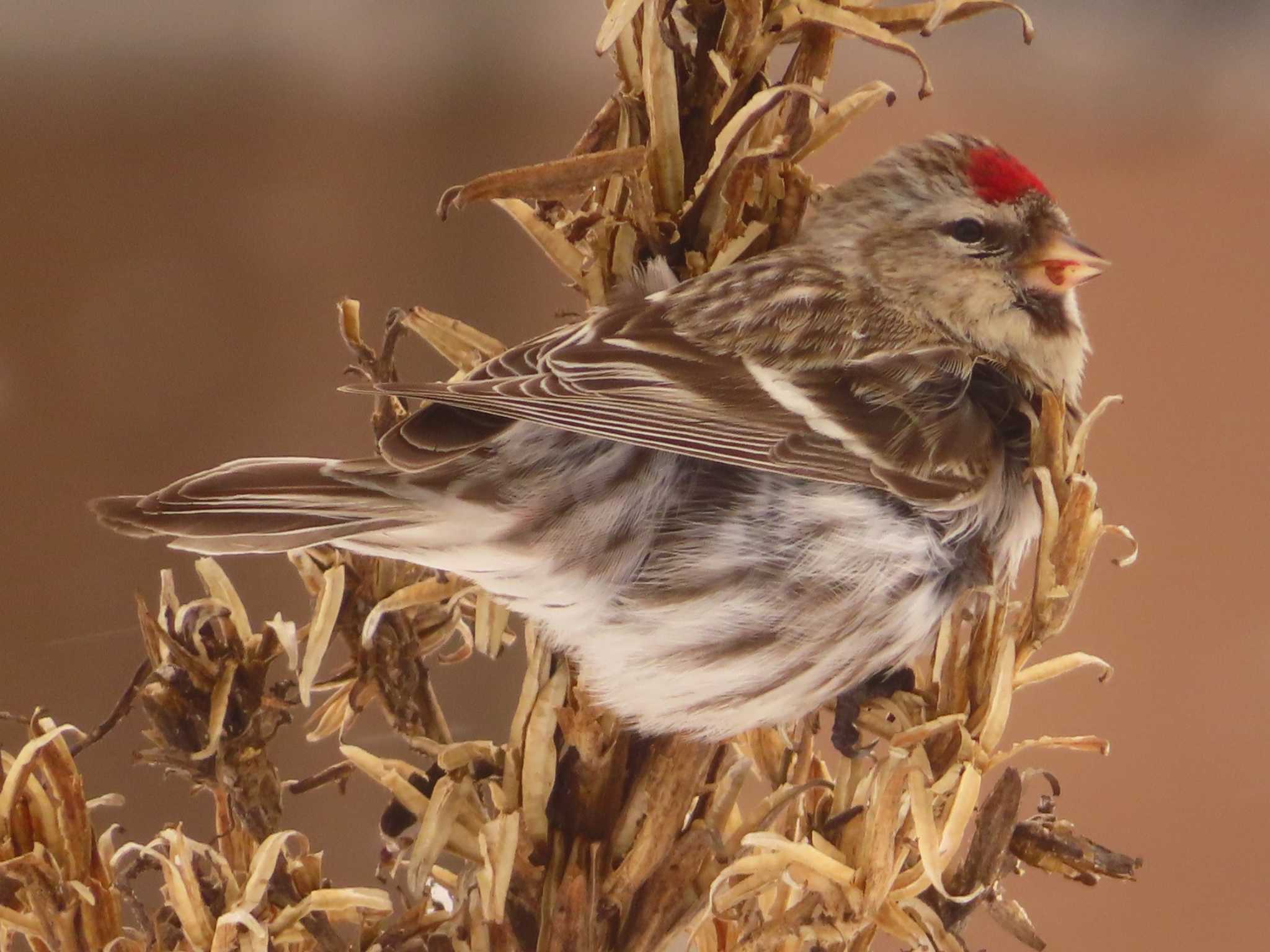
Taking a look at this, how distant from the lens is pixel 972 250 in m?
0.90

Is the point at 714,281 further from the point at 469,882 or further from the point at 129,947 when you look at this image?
the point at 129,947

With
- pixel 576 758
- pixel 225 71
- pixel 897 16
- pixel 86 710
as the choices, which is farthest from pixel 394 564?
pixel 225 71

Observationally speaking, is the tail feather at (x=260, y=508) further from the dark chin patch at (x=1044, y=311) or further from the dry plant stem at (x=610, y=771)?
the dark chin patch at (x=1044, y=311)

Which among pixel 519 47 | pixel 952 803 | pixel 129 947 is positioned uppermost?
pixel 519 47

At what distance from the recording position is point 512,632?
820 millimetres

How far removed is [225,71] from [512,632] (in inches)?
28.0

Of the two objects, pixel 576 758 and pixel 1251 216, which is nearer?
pixel 576 758

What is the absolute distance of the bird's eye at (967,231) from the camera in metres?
0.89

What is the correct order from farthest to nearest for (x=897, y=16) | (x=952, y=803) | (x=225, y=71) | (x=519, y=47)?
(x=519, y=47) < (x=225, y=71) < (x=897, y=16) < (x=952, y=803)

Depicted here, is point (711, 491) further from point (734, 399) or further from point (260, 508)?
point (260, 508)

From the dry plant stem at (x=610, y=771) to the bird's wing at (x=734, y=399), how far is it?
54 millimetres

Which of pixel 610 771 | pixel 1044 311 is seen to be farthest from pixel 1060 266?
pixel 610 771

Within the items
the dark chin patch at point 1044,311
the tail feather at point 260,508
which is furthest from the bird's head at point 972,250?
the tail feather at point 260,508

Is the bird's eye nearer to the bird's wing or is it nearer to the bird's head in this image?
the bird's head
